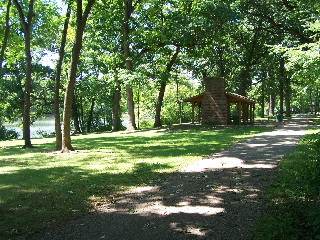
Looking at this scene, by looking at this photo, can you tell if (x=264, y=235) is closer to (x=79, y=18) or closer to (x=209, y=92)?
(x=79, y=18)

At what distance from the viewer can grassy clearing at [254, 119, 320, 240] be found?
12.5ft

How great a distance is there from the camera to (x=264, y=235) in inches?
152

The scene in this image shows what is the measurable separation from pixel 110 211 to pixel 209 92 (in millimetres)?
23445

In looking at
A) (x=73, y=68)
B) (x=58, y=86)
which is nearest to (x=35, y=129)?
(x=58, y=86)

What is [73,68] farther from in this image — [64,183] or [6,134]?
[6,134]

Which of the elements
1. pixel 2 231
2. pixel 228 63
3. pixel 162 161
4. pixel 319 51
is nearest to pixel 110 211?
pixel 2 231

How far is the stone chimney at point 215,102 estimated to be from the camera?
89.4ft

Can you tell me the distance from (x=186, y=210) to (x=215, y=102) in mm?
23241

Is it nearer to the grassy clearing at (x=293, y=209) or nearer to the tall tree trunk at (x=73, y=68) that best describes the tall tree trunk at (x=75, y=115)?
the tall tree trunk at (x=73, y=68)

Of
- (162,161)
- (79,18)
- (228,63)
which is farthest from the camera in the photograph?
(228,63)

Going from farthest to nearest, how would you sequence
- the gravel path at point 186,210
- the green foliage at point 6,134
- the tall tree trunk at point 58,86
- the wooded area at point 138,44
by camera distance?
the green foliage at point 6,134, the wooded area at point 138,44, the tall tree trunk at point 58,86, the gravel path at point 186,210

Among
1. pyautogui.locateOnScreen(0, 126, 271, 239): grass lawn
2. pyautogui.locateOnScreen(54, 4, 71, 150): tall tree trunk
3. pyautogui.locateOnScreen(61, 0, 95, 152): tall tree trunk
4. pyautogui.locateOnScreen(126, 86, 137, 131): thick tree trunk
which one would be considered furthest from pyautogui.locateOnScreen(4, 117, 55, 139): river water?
pyautogui.locateOnScreen(0, 126, 271, 239): grass lawn

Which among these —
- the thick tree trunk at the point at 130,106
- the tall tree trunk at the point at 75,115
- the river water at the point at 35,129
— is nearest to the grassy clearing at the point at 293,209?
the thick tree trunk at the point at 130,106

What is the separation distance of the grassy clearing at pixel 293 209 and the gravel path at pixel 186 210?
0.19 m
